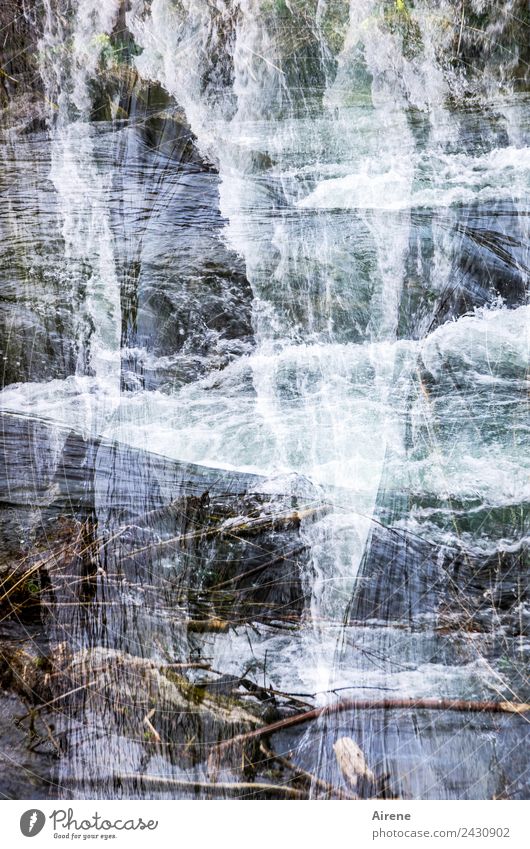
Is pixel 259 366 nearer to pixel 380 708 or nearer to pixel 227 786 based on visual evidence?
pixel 380 708

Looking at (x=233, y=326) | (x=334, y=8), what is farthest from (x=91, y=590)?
(x=334, y=8)

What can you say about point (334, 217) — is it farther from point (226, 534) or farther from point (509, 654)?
point (509, 654)

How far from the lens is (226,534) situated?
167cm

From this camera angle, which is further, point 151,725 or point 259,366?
point 259,366

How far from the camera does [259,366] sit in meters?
1.75

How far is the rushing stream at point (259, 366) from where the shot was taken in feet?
5.28

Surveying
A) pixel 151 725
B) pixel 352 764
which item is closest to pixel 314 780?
pixel 352 764

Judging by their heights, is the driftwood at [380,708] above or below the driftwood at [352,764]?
above

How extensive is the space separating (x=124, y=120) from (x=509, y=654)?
1941 mm
